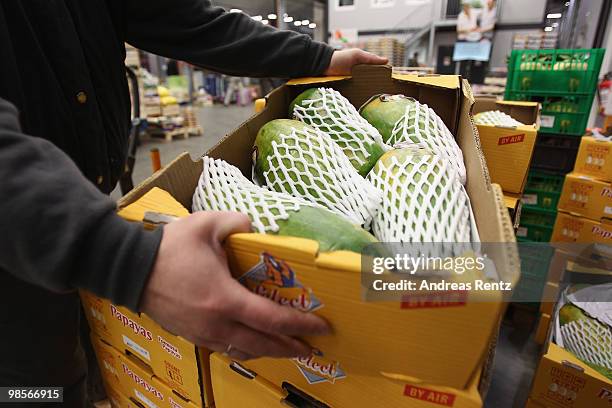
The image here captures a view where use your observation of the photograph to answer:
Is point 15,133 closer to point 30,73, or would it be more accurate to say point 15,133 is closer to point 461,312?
point 30,73

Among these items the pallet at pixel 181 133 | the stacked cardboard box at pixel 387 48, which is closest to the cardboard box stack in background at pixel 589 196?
the pallet at pixel 181 133

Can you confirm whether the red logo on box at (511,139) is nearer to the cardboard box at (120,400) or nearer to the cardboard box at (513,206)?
the cardboard box at (513,206)

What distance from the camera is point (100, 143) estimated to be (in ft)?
2.92

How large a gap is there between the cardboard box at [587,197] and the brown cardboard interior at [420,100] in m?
1.55

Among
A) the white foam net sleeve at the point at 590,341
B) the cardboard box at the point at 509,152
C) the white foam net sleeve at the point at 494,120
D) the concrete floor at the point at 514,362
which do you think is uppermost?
the white foam net sleeve at the point at 494,120

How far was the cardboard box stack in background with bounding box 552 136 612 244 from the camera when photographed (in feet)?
6.67

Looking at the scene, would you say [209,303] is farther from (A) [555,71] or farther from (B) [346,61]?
(A) [555,71]

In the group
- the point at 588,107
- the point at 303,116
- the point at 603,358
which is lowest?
the point at 603,358

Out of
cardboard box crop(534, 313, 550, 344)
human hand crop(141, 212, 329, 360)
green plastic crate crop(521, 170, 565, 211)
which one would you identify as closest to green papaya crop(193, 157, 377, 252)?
A: human hand crop(141, 212, 329, 360)

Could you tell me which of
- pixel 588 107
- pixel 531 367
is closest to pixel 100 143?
pixel 531 367

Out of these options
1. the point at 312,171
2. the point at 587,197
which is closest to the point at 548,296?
the point at 587,197

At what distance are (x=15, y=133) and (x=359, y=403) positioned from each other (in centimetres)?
57

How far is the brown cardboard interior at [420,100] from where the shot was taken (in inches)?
19.1

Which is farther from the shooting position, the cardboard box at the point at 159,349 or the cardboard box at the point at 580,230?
the cardboard box at the point at 580,230
